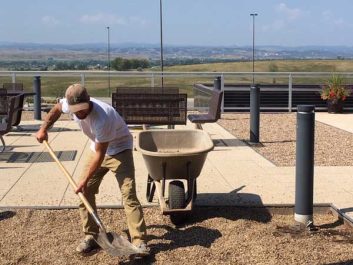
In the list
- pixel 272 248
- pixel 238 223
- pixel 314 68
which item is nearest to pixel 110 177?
pixel 238 223

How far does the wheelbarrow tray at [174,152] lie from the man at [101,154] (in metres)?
0.63

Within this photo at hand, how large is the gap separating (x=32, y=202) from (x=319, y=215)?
9.78 feet

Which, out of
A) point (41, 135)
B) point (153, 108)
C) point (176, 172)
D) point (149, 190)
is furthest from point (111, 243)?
point (153, 108)

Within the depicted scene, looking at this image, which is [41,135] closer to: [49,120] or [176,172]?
[49,120]

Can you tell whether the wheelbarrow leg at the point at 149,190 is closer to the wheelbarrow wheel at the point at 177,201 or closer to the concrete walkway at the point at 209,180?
the concrete walkway at the point at 209,180

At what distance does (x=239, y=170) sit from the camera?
9.06 meters

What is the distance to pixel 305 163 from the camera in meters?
6.20

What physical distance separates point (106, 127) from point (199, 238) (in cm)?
145

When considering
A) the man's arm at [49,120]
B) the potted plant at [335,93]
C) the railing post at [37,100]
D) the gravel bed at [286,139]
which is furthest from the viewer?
the potted plant at [335,93]

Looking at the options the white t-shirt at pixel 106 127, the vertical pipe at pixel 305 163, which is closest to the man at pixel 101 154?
the white t-shirt at pixel 106 127

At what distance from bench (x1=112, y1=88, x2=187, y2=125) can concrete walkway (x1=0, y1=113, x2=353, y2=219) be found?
0.86 metres

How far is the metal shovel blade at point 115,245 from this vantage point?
17.2ft

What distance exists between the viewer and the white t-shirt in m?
5.21

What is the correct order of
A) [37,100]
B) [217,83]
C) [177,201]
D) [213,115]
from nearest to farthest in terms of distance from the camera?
1. [177,201]
2. [213,115]
3. [37,100]
4. [217,83]
